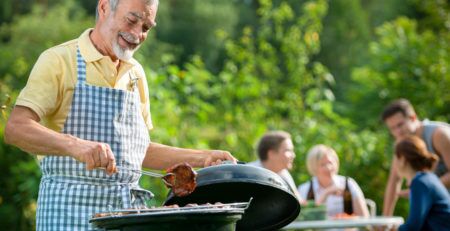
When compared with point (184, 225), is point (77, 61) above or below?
above

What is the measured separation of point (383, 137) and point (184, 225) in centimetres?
915

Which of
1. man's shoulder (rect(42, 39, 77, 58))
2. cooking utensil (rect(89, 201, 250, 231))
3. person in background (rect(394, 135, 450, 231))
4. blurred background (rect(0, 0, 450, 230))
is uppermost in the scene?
blurred background (rect(0, 0, 450, 230))

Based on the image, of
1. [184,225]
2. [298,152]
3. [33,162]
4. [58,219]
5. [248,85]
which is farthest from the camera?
[248,85]

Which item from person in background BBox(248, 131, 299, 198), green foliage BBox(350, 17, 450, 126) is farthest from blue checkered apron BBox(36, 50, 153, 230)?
green foliage BBox(350, 17, 450, 126)

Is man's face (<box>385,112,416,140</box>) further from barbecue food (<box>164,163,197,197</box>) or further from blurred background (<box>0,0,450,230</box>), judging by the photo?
barbecue food (<box>164,163,197,197</box>)

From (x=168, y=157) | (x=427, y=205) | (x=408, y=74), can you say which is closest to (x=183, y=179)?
(x=168, y=157)

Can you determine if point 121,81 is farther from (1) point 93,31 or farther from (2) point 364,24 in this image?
(2) point 364,24

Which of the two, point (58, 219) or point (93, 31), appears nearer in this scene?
point (58, 219)

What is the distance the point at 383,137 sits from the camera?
1202cm

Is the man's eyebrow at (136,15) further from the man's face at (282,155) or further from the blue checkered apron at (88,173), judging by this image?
the man's face at (282,155)

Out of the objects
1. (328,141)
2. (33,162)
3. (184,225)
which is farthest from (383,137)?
(184,225)

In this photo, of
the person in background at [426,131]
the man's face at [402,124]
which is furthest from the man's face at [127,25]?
the man's face at [402,124]

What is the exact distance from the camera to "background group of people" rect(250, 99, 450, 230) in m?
6.38

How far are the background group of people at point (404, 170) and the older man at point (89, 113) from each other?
9.95 ft
